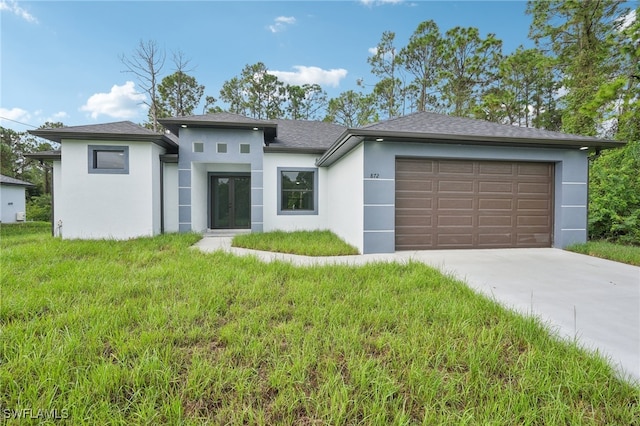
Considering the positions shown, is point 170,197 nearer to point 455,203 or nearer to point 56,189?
point 56,189

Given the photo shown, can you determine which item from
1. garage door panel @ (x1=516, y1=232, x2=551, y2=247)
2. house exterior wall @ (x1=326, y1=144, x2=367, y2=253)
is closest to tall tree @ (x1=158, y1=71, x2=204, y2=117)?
house exterior wall @ (x1=326, y1=144, x2=367, y2=253)

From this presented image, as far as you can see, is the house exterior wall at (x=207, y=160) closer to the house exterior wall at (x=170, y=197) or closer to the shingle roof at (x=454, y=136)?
the house exterior wall at (x=170, y=197)

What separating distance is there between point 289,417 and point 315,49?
600 inches

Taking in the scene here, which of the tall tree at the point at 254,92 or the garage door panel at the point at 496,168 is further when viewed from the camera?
the tall tree at the point at 254,92

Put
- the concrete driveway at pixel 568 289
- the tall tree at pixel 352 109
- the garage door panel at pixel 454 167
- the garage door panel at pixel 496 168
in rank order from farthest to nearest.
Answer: the tall tree at pixel 352 109 → the garage door panel at pixel 496 168 → the garage door panel at pixel 454 167 → the concrete driveway at pixel 568 289

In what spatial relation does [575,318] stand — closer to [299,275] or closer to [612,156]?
[299,275]

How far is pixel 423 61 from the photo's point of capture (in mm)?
16891

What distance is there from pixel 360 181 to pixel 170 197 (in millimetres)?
6513

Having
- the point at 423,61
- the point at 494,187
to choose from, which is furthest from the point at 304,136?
the point at 423,61

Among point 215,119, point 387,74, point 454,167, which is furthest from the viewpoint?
point 387,74

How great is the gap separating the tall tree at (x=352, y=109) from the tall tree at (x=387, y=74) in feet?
3.09

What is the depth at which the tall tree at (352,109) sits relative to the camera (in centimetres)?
1989

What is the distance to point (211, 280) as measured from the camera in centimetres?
387

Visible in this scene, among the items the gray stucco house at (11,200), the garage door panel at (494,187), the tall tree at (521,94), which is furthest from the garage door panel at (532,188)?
the gray stucco house at (11,200)
